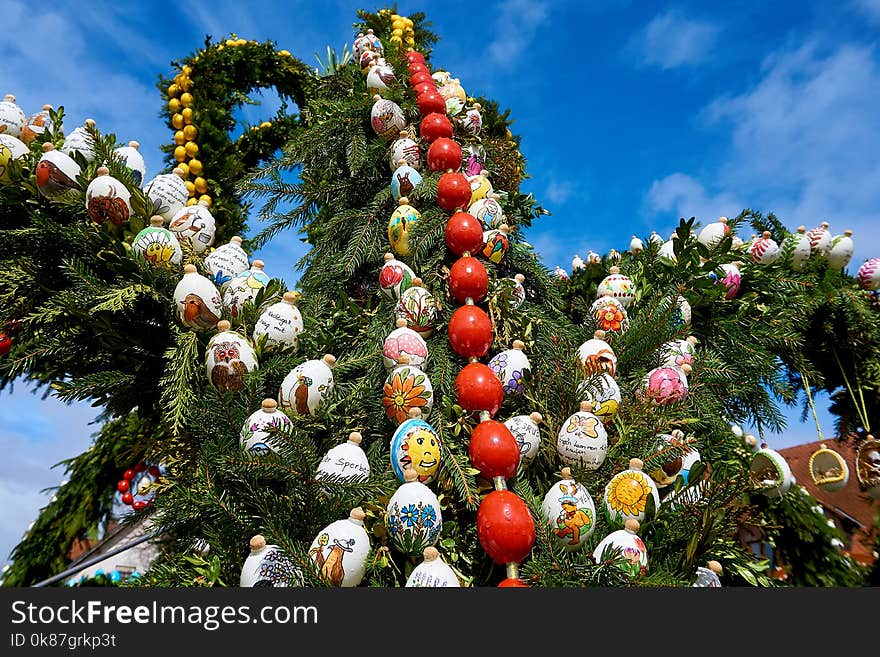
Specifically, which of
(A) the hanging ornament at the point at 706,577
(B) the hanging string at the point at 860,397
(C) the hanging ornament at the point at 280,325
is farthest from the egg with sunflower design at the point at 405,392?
(B) the hanging string at the point at 860,397

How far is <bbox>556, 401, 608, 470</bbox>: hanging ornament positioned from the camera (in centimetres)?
103

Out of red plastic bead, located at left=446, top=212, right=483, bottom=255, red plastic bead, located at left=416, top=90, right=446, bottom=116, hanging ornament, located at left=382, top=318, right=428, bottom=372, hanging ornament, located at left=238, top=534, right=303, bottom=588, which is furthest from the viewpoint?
red plastic bead, located at left=416, top=90, right=446, bottom=116

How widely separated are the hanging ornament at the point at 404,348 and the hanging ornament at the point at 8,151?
89cm

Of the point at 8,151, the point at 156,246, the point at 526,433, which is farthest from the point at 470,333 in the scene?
the point at 8,151

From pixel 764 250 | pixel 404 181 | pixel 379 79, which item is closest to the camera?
pixel 404 181

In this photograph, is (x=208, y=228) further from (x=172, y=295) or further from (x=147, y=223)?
(x=172, y=295)

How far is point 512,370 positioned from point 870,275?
6.01ft

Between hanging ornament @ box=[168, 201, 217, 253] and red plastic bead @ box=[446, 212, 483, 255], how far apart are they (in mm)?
572

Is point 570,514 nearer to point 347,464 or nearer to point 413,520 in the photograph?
point 413,520

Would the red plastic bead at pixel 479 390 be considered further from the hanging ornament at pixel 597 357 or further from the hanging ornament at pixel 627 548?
the hanging ornament at pixel 627 548

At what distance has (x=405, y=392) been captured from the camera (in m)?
1.08

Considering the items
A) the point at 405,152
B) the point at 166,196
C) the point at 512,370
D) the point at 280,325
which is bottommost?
the point at 512,370

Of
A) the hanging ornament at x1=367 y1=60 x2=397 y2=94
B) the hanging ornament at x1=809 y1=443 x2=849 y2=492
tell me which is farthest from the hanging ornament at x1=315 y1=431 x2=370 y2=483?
the hanging ornament at x1=809 y1=443 x2=849 y2=492

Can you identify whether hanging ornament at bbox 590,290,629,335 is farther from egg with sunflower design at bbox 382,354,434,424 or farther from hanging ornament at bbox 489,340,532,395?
egg with sunflower design at bbox 382,354,434,424
